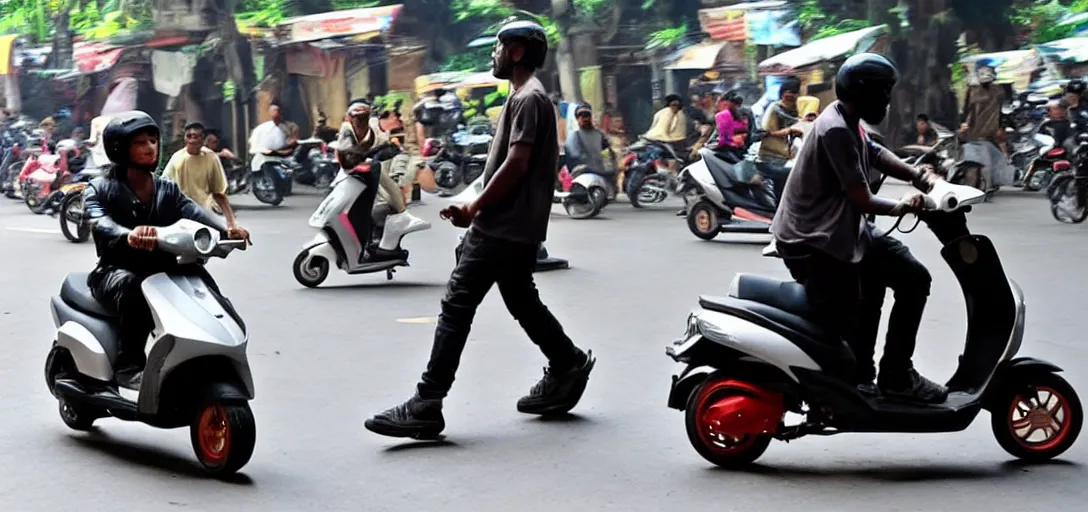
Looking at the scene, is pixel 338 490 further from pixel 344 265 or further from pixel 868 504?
pixel 344 265

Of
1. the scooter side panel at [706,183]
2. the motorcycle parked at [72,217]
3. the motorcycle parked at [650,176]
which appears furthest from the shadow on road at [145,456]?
the motorcycle parked at [650,176]

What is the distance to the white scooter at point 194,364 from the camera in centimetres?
520

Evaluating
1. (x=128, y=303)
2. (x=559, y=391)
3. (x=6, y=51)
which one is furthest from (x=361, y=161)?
(x=6, y=51)

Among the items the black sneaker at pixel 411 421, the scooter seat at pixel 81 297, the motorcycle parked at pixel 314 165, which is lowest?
the motorcycle parked at pixel 314 165

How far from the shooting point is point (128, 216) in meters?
5.72

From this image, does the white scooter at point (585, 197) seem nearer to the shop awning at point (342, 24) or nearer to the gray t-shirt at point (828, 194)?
the shop awning at point (342, 24)

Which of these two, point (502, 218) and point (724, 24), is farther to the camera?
point (724, 24)

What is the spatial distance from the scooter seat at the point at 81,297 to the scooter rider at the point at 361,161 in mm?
5658

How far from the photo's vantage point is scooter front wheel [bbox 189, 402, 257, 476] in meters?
5.12

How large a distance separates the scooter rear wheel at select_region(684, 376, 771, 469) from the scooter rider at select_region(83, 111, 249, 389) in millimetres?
1727

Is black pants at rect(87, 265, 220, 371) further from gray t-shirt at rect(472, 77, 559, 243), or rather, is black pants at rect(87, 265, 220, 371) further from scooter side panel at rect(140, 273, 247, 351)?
gray t-shirt at rect(472, 77, 559, 243)

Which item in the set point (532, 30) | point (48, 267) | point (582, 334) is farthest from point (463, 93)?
point (532, 30)

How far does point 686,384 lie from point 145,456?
6.49ft

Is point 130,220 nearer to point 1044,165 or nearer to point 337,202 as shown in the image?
point 337,202
